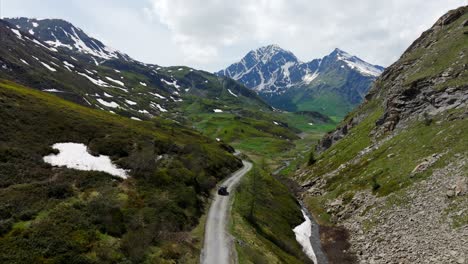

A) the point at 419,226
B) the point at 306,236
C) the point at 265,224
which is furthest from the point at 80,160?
the point at 419,226

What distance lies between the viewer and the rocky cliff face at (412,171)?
4753cm

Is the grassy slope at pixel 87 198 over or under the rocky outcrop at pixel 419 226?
over

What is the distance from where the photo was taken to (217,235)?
4938 cm

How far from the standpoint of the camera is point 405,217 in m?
53.8

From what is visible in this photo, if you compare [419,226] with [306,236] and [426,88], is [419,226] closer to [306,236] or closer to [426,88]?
[306,236]

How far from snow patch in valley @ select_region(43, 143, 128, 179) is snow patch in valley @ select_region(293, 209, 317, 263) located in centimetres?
3645

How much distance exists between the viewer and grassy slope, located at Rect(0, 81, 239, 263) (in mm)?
34312

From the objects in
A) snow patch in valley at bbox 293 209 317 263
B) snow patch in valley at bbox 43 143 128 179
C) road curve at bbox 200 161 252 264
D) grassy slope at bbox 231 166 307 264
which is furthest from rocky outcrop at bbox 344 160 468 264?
snow patch in valley at bbox 43 143 128 179

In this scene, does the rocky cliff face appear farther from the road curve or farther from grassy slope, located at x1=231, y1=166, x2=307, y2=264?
the road curve

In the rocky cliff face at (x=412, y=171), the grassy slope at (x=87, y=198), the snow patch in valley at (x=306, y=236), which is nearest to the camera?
the grassy slope at (x=87, y=198)

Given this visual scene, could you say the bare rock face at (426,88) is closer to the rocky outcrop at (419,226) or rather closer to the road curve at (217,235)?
the rocky outcrop at (419,226)

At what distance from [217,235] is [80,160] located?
93.3ft

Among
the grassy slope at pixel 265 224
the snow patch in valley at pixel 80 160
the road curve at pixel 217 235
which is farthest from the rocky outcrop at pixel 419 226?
the snow patch in valley at pixel 80 160

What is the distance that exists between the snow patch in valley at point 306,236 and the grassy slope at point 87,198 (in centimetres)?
2127
